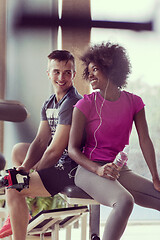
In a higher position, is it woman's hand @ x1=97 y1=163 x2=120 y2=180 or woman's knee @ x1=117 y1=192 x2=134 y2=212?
woman's hand @ x1=97 y1=163 x2=120 y2=180

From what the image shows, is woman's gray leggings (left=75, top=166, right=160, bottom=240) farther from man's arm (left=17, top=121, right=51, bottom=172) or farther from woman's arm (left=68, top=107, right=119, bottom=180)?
man's arm (left=17, top=121, right=51, bottom=172)

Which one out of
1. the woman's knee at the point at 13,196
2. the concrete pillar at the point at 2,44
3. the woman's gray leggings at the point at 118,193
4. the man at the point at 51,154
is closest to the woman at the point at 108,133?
the woman's gray leggings at the point at 118,193

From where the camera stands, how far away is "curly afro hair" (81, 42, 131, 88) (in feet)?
5.84

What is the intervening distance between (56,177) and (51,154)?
110 mm

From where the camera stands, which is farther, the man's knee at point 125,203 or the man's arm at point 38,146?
the man's arm at point 38,146

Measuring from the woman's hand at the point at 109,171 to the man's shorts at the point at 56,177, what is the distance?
230 millimetres

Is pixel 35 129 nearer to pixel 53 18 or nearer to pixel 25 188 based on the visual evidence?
pixel 53 18

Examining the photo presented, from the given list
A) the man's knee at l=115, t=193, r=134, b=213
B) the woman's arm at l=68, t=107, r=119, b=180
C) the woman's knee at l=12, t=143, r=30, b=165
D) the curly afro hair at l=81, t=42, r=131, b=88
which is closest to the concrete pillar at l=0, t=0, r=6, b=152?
the woman's knee at l=12, t=143, r=30, b=165

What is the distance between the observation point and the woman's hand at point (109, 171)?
5.06ft

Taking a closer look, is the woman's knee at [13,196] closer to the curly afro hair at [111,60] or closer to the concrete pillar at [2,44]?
the curly afro hair at [111,60]

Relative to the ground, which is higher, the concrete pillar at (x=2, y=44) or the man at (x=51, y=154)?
the concrete pillar at (x=2, y=44)

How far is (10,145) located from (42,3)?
1.28 m

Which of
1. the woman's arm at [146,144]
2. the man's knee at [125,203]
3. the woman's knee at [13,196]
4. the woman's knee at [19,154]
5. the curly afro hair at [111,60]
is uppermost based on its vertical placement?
the curly afro hair at [111,60]

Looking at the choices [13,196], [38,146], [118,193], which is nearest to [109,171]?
[118,193]
